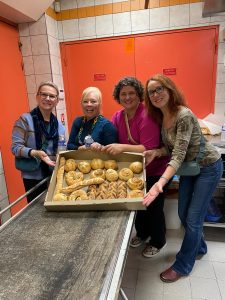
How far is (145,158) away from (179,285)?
3.05 feet

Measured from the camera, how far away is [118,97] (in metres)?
1.55

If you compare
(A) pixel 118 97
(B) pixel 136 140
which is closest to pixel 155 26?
(A) pixel 118 97

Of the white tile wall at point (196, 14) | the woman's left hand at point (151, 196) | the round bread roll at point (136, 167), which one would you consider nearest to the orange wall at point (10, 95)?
the round bread roll at point (136, 167)

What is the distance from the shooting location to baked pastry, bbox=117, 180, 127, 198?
125 centimetres

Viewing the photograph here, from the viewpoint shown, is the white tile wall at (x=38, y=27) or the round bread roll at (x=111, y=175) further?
the white tile wall at (x=38, y=27)

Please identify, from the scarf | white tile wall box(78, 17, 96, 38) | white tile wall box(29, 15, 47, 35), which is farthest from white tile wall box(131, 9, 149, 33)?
the scarf

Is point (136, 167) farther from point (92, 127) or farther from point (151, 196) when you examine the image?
point (92, 127)

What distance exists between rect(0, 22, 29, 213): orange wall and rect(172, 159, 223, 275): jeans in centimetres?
161

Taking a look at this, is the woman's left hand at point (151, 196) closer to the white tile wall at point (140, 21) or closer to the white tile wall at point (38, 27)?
the white tile wall at point (140, 21)

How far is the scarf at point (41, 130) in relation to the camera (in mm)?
1593

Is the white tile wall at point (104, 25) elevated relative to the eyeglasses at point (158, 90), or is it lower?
elevated

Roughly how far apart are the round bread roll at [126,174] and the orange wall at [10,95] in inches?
53.0

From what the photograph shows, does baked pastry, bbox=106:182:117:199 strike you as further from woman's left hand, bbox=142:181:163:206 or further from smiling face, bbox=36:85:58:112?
smiling face, bbox=36:85:58:112

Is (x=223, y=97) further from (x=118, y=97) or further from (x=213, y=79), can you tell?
(x=118, y=97)
